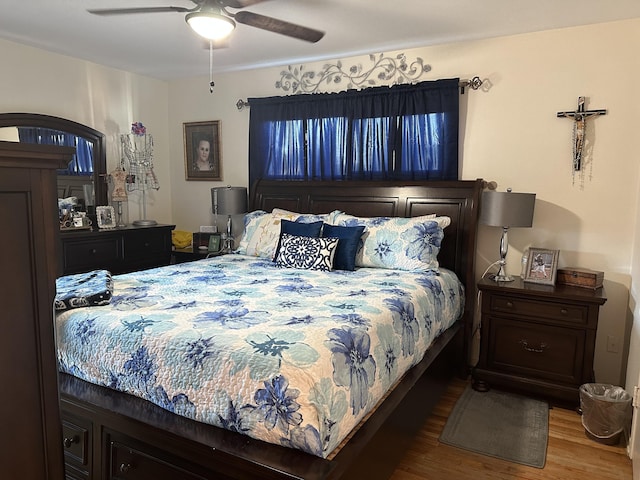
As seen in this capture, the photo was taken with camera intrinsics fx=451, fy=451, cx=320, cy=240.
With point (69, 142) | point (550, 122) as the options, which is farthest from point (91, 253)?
point (550, 122)

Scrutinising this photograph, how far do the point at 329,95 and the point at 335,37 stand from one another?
599 mm

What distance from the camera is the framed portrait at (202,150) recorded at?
458 centimetres

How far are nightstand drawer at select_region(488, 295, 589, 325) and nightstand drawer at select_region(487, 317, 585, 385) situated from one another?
0.06 m

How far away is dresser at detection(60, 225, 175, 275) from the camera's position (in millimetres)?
3574

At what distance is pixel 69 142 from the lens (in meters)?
3.88

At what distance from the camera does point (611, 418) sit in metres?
2.48

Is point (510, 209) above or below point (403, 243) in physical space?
above

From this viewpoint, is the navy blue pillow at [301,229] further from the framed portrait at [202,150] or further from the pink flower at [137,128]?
the pink flower at [137,128]

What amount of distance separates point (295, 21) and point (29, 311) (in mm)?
2729

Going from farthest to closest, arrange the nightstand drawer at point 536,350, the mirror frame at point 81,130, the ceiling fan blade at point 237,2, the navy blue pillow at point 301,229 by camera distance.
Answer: the mirror frame at point 81,130 → the navy blue pillow at point 301,229 → the nightstand drawer at point 536,350 → the ceiling fan blade at point 237,2

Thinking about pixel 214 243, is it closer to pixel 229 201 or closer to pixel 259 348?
pixel 229 201

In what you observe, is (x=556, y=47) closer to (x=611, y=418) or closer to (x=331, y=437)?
(x=611, y=418)

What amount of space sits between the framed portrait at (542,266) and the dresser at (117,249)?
3185mm

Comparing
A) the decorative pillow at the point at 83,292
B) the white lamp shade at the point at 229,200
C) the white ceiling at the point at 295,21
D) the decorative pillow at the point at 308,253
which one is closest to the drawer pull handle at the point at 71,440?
the decorative pillow at the point at 83,292
